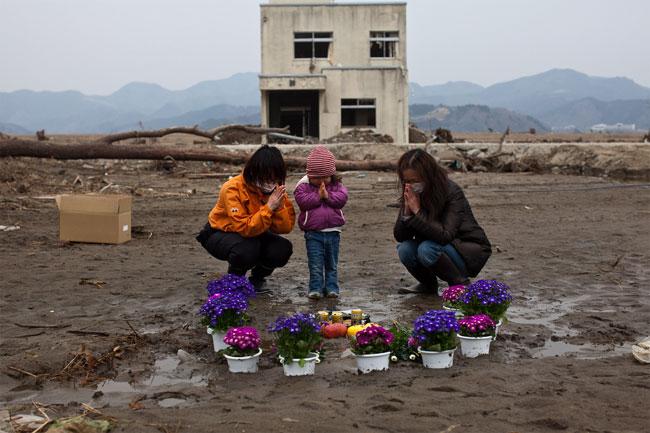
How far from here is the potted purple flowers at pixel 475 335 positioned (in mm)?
5652

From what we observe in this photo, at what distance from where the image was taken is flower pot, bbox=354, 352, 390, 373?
5223 millimetres

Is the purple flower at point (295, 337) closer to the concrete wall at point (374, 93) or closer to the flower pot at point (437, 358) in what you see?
the flower pot at point (437, 358)

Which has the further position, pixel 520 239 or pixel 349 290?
pixel 520 239

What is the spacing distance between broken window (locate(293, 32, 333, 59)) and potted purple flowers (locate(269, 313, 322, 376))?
111 feet

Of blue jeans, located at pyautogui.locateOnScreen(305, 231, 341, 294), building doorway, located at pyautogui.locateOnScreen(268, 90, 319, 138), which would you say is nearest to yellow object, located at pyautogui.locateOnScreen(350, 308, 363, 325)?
blue jeans, located at pyautogui.locateOnScreen(305, 231, 341, 294)

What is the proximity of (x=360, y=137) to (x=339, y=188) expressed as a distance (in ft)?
80.2

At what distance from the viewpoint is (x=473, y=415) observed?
4.32m

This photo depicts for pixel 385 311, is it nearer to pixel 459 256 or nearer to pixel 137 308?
pixel 459 256

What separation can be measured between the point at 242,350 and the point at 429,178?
2798 mm

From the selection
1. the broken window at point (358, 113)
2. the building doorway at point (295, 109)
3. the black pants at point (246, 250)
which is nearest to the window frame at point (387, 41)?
the broken window at point (358, 113)

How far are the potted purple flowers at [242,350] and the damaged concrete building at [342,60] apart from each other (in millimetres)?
31393

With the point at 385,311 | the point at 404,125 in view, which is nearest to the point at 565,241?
the point at 385,311

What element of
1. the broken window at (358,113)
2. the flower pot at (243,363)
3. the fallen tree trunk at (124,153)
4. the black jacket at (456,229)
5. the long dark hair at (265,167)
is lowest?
the flower pot at (243,363)

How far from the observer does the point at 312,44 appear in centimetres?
3812
